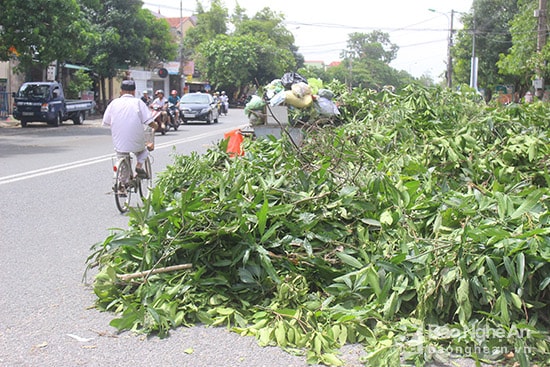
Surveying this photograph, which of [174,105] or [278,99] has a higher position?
[278,99]

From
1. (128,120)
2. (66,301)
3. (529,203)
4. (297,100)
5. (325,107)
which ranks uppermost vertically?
(297,100)

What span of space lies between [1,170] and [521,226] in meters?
11.9

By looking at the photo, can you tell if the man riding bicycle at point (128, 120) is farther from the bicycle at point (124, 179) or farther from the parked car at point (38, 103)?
the parked car at point (38, 103)

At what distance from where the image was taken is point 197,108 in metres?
35.8

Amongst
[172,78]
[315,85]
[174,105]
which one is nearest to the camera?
[315,85]

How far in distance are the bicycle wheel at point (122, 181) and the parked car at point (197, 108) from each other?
87.0 feet

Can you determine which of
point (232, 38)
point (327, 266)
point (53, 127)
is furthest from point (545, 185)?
point (232, 38)

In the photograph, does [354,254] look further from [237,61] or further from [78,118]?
[237,61]

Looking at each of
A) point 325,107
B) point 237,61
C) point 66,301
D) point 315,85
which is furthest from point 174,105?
point 237,61

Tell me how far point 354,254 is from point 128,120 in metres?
5.06

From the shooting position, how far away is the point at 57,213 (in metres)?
9.20

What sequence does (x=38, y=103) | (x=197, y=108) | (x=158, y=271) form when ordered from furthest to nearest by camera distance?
(x=197, y=108), (x=38, y=103), (x=158, y=271)

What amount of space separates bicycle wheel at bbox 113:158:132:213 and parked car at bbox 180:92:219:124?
87.0 ft

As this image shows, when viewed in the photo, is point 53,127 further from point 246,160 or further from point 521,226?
point 521,226
